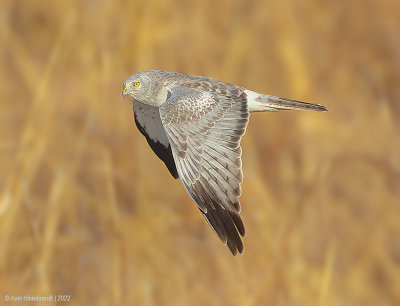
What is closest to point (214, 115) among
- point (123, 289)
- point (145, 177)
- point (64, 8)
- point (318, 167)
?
point (123, 289)

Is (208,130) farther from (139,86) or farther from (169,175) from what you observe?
(169,175)

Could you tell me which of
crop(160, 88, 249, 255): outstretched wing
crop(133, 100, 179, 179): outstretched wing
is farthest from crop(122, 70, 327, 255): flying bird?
crop(133, 100, 179, 179): outstretched wing

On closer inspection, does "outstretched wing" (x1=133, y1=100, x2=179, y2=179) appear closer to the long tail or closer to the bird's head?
the bird's head

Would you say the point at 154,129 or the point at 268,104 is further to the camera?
the point at 154,129

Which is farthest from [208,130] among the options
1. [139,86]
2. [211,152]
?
[139,86]

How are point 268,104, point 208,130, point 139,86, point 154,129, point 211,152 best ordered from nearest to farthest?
point 211,152, point 208,130, point 268,104, point 139,86, point 154,129

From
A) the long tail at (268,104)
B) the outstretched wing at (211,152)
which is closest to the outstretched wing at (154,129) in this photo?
the outstretched wing at (211,152)

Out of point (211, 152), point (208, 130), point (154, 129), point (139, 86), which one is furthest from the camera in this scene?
point (154, 129)

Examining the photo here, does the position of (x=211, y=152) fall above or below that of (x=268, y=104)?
below

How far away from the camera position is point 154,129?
9336 mm

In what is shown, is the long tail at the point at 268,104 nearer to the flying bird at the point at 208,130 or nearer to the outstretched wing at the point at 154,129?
the flying bird at the point at 208,130

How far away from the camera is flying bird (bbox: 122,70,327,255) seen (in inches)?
313

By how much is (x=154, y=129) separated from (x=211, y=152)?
1356mm

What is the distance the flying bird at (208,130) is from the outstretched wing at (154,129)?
0.36 metres
